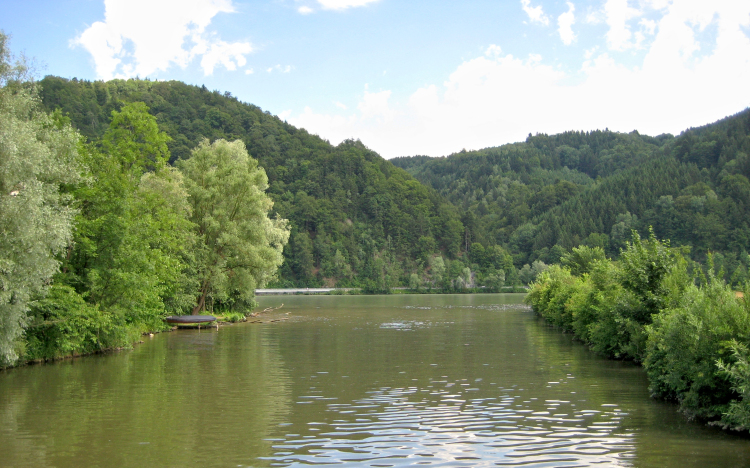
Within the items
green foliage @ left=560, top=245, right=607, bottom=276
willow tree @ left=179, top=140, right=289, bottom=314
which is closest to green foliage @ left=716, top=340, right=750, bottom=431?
willow tree @ left=179, top=140, right=289, bottom=314

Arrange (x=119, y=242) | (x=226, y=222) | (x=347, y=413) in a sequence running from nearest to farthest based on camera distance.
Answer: (x=347, y=413)
(x=119, y=242)
(x=226, y=222)

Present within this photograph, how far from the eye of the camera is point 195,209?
53.3 meters

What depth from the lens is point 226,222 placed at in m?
53.0

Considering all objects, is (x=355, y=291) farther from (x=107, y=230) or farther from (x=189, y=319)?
(x=107, y=230)

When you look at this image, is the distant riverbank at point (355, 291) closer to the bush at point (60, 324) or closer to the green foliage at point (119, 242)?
the green foliage at point (119, 242)

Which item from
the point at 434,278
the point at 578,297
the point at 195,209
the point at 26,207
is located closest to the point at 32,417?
the point at 26,207

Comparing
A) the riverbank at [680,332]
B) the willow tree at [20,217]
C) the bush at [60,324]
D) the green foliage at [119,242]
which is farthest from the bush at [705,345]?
the green foliage at [119,242]

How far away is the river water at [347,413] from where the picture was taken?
44.3 ft

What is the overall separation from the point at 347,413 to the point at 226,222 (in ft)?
123

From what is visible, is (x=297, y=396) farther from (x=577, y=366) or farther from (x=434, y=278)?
(x=434, y=278)

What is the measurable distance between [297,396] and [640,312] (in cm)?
1507

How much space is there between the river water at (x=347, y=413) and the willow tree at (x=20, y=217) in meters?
3.13

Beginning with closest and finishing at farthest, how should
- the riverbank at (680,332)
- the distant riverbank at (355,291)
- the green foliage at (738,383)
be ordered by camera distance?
the green foliage at (738,383) < the riverbank at (680,332) < the distant riverbank at (355,291)

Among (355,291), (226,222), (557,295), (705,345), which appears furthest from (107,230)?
(355,291)
